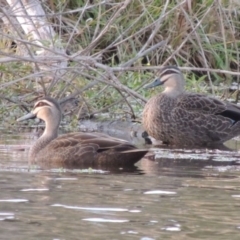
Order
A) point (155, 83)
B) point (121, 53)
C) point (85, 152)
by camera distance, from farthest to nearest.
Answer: point (121, 53) < point (155, 83) < point (85, 152)

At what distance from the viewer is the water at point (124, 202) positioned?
20.6ft

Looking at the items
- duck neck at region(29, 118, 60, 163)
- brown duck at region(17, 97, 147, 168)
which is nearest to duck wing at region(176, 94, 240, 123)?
duck neck at region(29, 118, 60, 163)

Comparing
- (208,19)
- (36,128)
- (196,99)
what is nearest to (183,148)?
(196,99)

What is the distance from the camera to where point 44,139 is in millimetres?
10328

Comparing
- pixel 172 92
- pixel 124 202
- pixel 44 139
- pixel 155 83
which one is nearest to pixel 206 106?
pixel 172 92

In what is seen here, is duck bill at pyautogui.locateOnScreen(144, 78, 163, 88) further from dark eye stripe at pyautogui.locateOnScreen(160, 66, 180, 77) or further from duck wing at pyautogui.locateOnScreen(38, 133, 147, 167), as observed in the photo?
duck wing at pyautogui.locateOnScreen(38, 133, 147, 167)

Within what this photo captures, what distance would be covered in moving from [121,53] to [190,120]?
328 cm

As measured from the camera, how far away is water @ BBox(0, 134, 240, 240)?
6.27 meters

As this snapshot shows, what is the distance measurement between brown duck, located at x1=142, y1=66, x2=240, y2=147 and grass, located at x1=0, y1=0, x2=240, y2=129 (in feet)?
1.13

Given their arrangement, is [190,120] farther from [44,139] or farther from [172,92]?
[44,139]

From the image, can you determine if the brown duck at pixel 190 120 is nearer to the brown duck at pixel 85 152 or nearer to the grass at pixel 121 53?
the grass at pixel 121 53

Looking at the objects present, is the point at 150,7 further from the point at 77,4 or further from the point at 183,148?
the point at 183,148

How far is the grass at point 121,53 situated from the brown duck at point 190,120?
34 centimetres

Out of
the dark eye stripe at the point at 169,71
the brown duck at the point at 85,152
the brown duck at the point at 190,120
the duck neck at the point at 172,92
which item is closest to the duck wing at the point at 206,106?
the brown duck at the point at 190,120
